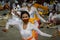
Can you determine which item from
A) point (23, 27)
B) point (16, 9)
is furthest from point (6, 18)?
point (23, 27)

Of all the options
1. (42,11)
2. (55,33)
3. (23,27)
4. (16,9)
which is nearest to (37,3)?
(42,11)

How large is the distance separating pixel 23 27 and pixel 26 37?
0.07 m

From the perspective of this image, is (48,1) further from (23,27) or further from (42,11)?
(23,27)

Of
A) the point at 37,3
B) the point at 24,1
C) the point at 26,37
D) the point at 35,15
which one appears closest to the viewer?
the point at 26,37

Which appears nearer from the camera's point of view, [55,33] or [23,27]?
[23,27]

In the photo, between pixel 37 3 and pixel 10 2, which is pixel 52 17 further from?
pixel 10 2

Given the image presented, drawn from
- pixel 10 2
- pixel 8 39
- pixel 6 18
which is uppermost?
pixel 10 2

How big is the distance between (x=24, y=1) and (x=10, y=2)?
202 mm

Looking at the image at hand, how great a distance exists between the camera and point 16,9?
8.23ft

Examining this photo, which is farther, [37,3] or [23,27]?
[37,3]

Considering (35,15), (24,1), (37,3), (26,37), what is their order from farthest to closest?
1. (24,1)
2. (37,3)
3. (35,15)
4. (26,37)

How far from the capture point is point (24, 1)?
8.20 ft

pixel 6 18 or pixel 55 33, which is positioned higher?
pixel 6 18

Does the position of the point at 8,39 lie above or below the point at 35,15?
below
